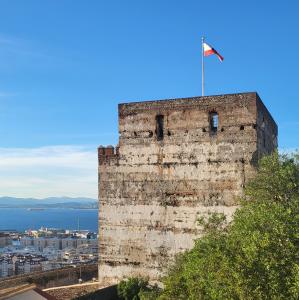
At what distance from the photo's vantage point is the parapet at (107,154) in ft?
89.6

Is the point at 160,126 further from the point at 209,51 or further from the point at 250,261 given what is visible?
the point at 250,261

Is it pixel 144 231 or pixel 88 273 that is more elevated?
pixel 144 231

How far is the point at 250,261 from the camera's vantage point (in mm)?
14820

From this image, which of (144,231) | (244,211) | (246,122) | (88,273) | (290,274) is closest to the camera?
(290,274)

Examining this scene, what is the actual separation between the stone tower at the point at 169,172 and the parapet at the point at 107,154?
52 mm

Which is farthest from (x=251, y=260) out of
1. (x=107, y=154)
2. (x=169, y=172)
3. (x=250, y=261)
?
(x=107, y=154)

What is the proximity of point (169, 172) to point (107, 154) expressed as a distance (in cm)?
367

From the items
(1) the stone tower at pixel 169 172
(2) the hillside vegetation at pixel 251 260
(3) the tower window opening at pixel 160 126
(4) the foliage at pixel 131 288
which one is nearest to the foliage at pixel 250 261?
(2) the hillside vegetation at pixel 251 260

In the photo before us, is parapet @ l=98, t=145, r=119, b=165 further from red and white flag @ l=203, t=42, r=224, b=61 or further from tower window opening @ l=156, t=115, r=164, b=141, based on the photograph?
red and white flag @ l=203, t=42, r=224, b=61

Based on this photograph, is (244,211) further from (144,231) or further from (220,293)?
(144,231)

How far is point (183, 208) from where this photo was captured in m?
25.6

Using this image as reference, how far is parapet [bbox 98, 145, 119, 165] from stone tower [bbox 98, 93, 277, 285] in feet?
0.17

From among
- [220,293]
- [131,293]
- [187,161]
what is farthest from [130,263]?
[220,293]

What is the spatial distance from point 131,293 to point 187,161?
7049 millimetres
